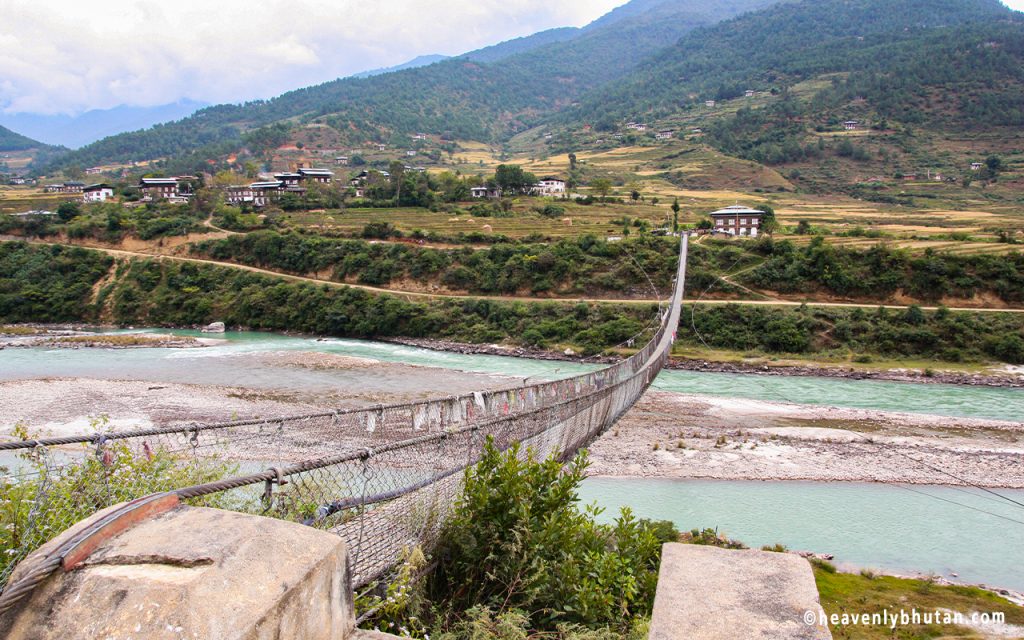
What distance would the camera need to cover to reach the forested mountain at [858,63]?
63.3 m

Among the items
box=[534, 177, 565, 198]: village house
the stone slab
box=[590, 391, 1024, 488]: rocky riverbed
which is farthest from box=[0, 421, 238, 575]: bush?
box=[534, 177, 565, 198]: village house

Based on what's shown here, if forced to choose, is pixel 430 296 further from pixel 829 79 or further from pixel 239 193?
pixel 829 79

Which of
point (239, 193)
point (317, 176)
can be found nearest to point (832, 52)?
point (317, 176)

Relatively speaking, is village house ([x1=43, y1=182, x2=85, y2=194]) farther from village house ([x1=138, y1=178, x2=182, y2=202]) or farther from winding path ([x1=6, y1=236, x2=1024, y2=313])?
winding path ([x1=6, y1=236, x2=1024, y2=313])

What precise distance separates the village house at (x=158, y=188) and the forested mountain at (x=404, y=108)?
27.3 m

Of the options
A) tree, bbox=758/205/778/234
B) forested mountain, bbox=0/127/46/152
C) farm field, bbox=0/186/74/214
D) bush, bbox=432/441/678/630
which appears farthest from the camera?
forested mountain, bbox=0/127/46/152

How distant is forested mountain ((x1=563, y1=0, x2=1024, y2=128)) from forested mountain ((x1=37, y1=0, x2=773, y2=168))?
23323 millimetres

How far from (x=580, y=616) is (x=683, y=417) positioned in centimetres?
1403

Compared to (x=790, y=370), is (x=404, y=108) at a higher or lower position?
higher

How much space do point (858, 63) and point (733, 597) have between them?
98498 mm

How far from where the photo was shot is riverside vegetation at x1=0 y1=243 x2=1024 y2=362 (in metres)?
22.6

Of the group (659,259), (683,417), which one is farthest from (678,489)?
(659,259)

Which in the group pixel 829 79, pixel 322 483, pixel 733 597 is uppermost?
pixel 829 79

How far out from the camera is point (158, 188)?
4762 cm
